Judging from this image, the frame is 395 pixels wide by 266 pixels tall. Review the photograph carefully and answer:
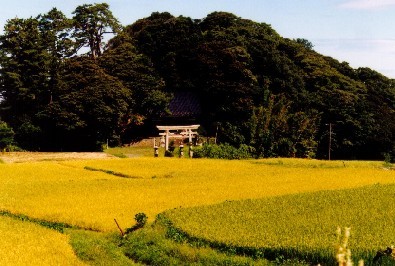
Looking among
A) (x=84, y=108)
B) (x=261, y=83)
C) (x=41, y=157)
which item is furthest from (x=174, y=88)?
(x=41, y=157)

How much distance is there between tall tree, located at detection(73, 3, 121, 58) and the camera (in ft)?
133

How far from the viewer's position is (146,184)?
19781 millimetres

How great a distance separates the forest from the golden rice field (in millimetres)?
9375

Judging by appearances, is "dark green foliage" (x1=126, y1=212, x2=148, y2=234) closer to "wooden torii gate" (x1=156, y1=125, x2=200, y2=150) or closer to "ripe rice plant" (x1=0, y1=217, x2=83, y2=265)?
"ripe rice plant" (x1=0, y1=217, x2=83, y2=265)

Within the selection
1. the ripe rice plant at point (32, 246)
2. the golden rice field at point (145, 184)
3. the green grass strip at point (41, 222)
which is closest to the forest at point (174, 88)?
the golden rice field at point (145, 184)

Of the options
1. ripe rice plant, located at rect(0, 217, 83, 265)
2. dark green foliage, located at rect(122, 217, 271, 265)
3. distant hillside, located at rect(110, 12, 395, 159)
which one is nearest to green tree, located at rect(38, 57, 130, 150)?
distant hillside, located at rect(110, 12, 395, 159)

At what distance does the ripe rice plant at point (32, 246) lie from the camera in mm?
9945

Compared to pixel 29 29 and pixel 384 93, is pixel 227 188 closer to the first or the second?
pixel 29 29

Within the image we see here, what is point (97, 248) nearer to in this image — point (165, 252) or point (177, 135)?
point (165, 252)

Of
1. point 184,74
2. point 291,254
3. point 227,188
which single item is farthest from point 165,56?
point 291,254

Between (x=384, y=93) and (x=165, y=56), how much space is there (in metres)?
24.1

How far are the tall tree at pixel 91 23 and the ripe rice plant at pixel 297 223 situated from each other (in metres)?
28.9

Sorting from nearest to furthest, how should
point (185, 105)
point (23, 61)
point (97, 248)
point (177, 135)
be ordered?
point (97, 248) → point (177, 135) → point (23, 61) → point (185, 105)

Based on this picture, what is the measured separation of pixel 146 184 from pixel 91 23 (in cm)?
2490
